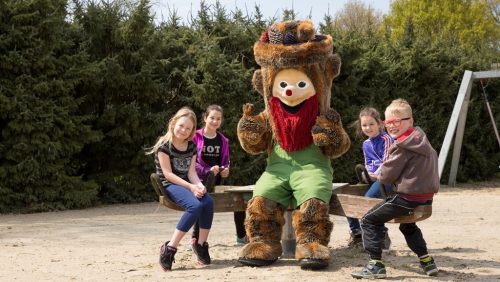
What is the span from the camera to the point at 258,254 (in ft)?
17.7

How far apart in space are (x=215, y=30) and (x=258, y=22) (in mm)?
1052

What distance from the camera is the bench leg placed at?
6078 millimetres

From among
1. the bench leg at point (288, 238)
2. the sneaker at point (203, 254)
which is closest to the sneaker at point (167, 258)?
the sneaker at point (203, 254)

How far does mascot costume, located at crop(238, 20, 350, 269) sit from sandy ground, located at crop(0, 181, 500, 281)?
0.33 meters

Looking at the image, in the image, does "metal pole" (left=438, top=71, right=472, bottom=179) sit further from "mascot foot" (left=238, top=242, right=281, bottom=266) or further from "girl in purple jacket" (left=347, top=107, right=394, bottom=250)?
"mascot foot" (left=238, top=242, right=281, bottom=266)

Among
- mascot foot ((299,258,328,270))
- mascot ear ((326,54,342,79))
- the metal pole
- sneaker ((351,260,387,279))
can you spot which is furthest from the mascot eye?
the metal pole

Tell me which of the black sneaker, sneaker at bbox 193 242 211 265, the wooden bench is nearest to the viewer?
the wooden bench

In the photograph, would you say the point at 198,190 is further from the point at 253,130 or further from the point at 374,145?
the point at 374,145

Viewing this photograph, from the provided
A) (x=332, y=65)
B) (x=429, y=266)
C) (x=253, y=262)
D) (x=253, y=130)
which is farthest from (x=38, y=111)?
(x=429, y=266)

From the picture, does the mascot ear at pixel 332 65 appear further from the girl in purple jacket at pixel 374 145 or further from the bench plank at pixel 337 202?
the bench plank at pixel 337 202

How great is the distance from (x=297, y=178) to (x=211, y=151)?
128cm

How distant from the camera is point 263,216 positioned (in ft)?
18.0

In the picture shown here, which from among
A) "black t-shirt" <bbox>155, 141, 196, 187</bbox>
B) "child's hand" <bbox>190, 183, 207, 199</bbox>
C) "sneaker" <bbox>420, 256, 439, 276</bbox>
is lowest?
"sneaker" <bbox>420, 256, 439, 276</bbox>

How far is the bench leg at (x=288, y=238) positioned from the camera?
6.08m
